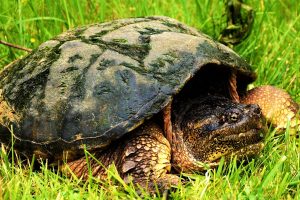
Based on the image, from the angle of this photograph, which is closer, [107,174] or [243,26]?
[107,174]

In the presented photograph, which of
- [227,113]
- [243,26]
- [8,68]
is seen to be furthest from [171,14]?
[227,113]

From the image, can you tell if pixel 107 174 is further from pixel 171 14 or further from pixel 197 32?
pixel 171 14

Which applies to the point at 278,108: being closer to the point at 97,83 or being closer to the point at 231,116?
the point at 231,116

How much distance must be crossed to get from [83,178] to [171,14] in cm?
196

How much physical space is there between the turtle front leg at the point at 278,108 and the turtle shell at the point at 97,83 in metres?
0.25

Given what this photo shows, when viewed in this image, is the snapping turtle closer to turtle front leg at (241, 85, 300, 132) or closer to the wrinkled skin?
the wrinkled skin

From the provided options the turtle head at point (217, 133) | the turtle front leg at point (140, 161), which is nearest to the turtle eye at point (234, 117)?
the turtle head at point (217, 133)

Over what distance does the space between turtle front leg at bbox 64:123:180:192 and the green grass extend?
78 millimetres

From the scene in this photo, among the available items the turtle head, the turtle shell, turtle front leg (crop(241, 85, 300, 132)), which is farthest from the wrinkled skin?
turtle front leg (crop(241, 85, 300, 132))

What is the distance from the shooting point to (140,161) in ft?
9.27

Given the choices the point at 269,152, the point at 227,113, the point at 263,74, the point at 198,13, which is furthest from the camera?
the point at 198,13

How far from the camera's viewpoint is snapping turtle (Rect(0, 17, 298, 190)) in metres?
2.85

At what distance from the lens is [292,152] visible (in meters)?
3.04

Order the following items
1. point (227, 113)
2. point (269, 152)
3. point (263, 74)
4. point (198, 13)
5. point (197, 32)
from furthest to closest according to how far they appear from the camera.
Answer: point (198, 13)
point (263, 74)
point (197, 32)
point (269, 152)
point (227, 113)
